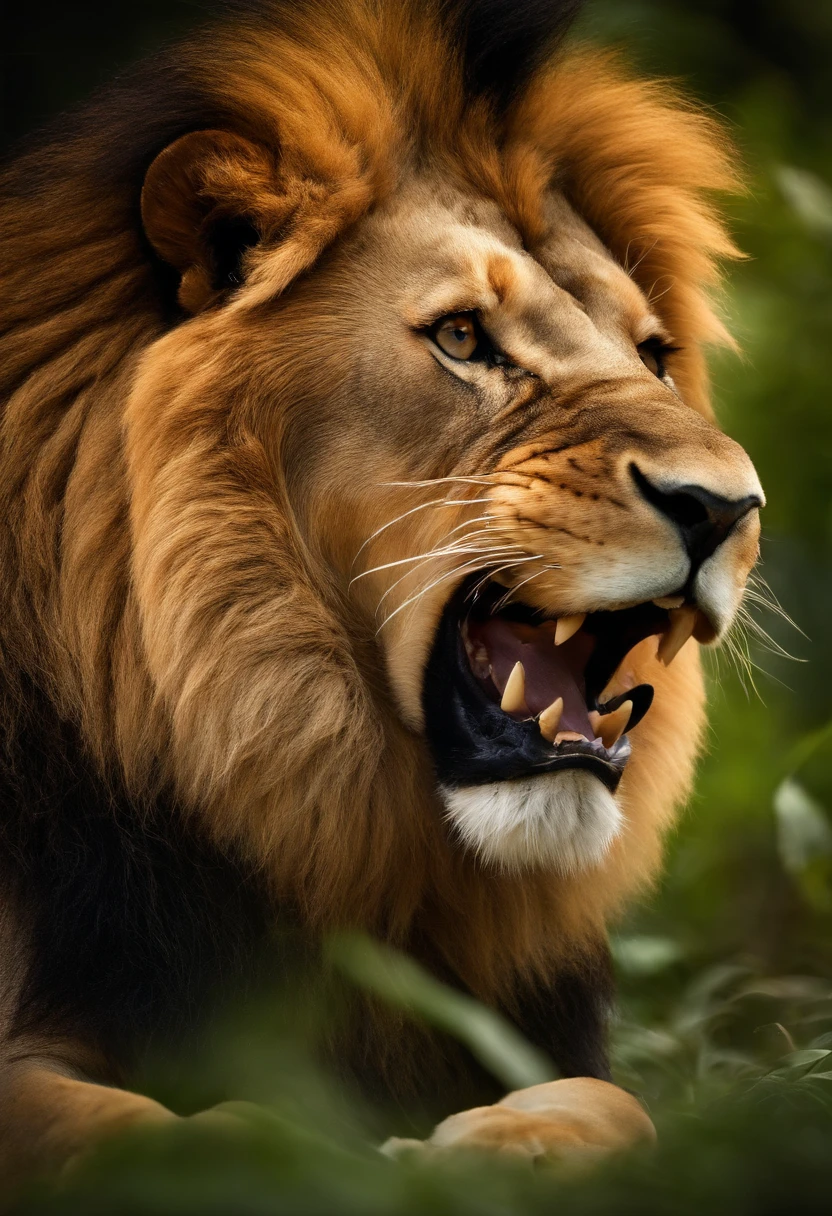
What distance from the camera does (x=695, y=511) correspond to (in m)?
2.02

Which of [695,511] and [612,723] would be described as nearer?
[695,511]

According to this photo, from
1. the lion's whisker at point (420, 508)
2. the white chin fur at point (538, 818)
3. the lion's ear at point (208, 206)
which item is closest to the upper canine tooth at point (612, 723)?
the white chin fur at point (538, 818)

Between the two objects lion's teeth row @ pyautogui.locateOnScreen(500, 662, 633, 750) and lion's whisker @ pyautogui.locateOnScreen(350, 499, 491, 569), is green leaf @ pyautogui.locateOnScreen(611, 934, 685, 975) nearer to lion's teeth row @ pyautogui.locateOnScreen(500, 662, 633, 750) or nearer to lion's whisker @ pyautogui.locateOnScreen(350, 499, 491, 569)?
lion's teeth row @ pyautogui.locateOnScreen(500, 662, 633, 750)

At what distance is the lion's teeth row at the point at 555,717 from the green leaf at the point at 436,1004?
1.28ft

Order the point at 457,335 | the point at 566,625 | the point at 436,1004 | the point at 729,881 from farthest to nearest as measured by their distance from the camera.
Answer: the point at 729,881, the point at 457,335, the point at 566,625, the point at 436,1004

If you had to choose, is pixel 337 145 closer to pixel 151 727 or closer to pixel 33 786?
pixel 151 727

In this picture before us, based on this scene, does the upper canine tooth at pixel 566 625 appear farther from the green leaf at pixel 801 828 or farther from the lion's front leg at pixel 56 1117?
the lion's front leg at pixel 56 1117

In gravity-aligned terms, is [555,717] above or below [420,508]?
below

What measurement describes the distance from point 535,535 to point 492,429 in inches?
8.9

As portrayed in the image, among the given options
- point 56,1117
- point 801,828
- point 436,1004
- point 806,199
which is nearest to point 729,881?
point 801,828

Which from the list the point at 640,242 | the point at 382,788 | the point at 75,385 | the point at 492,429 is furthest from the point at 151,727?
the point at 640,242

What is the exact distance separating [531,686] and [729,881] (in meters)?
2.15

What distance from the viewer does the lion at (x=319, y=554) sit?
2.03m

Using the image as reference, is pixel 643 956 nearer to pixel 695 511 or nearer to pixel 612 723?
pixel 612 723
